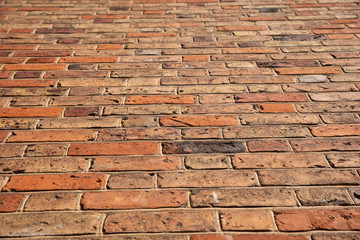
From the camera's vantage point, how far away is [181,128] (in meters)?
1.20

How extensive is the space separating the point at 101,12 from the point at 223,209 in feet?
5.77

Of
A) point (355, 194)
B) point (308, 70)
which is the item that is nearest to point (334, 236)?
point (355, 194)

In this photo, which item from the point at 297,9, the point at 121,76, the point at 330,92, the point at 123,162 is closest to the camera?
the point at 123,162

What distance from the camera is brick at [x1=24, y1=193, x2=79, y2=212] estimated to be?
3.12ft

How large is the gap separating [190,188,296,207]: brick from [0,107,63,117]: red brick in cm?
76

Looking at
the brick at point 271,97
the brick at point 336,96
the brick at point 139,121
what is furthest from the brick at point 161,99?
the brick at point 336,96

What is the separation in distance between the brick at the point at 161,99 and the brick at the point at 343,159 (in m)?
0.64

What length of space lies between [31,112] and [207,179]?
877 mm

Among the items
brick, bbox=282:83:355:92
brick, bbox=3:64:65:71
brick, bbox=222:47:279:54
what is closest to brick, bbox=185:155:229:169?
brick, bbox=282:83:355:92

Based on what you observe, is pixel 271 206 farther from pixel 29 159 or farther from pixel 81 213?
pixel 29 159

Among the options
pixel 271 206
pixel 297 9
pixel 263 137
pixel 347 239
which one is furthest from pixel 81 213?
pixel 297 9

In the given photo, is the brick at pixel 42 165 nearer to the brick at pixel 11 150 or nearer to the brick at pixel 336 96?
the brick at pixel 11 150

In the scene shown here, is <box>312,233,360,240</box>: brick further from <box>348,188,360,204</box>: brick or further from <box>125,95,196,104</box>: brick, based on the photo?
<box>125,95,196,104</box>: brick

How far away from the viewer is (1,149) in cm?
112
